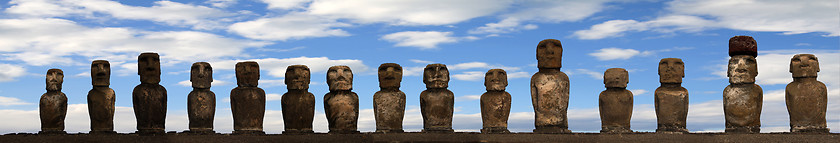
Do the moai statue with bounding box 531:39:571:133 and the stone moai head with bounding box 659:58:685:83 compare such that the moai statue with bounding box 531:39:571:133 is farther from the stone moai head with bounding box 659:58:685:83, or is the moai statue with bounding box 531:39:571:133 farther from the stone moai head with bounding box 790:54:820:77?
the stone moai head with bounding box 790:54:820:77

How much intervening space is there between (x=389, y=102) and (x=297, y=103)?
6.02 feet

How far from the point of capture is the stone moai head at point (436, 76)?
2331cm

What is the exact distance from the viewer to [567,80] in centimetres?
2300

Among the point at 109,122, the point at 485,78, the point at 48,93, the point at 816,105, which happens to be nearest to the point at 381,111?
the point at 485,78

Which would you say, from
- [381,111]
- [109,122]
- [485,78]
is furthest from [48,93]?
[485,78]

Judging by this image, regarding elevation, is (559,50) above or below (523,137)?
above

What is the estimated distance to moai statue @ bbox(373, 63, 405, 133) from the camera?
76.3 feet

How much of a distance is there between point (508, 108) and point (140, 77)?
287 inches

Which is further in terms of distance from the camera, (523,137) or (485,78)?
(485,78)

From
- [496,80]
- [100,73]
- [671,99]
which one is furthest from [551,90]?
[100,73]

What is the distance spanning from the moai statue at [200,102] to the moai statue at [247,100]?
1.67ft

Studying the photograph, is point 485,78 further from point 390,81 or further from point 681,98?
point 681,98

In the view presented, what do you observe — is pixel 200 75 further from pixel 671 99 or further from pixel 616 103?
pixel 671 99

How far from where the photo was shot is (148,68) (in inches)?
887
